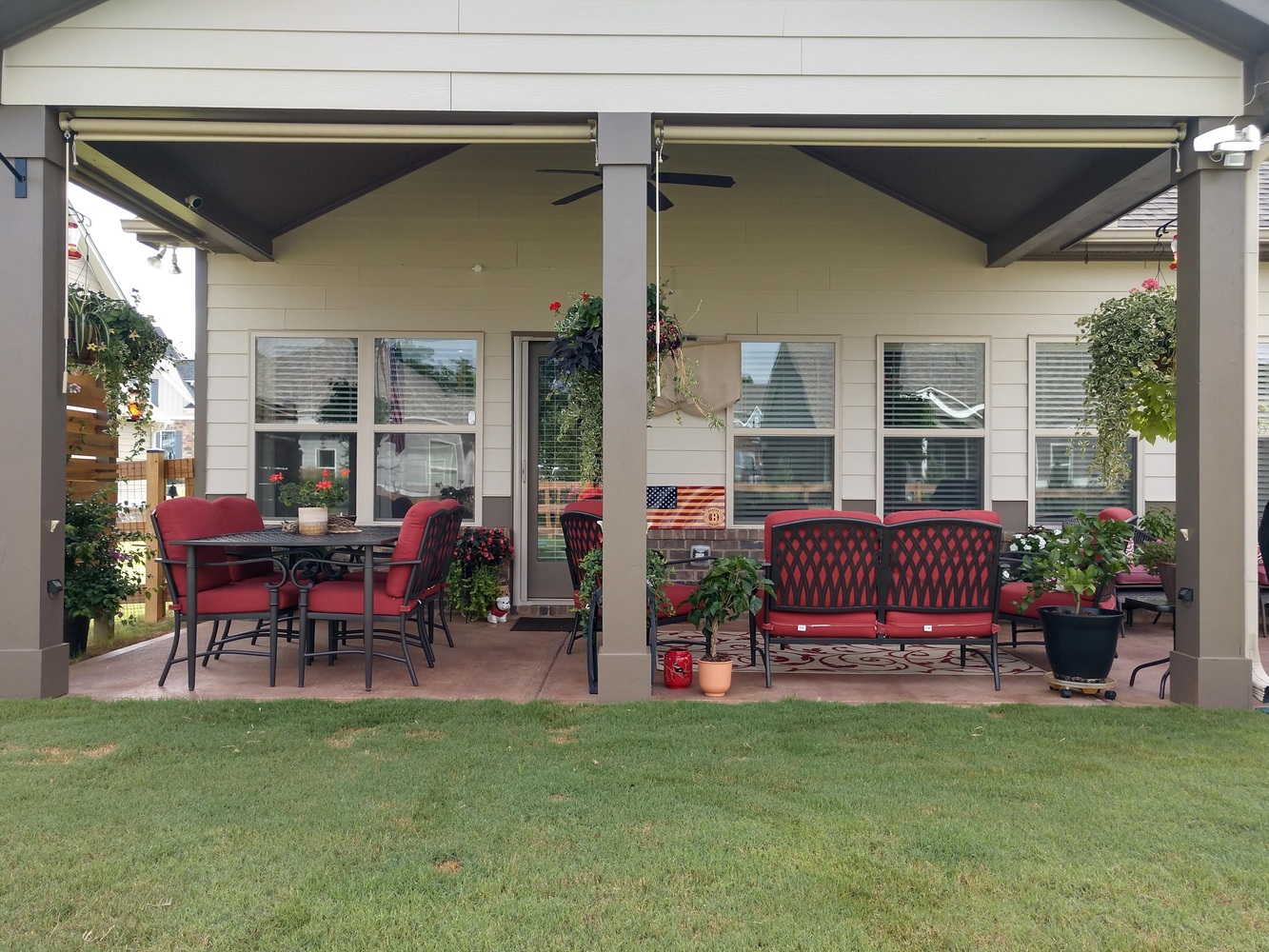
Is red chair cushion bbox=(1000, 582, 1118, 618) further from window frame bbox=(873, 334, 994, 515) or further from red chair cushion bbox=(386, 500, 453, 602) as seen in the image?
red chair cushion bbox=(386, 500, 453, 602)

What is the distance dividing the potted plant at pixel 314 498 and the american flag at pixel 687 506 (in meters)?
2.24

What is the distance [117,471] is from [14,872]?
4.36 metres

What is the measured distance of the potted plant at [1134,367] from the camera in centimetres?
459

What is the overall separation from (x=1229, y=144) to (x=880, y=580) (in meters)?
2.51

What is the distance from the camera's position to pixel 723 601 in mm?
4176

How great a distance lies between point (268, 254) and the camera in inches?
249

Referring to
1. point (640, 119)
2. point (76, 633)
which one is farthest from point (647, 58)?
point (76, 633)

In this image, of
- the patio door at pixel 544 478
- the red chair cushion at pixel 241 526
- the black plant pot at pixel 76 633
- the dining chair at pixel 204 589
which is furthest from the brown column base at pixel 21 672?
the patio door at pixel 544 478

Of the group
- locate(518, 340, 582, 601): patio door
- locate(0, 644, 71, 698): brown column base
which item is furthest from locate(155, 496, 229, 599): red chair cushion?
locate(518, 340, 582, 601): patio door

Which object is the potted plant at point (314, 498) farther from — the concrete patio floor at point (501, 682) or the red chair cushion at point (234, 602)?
the concrete patio floor at point (501, 682)

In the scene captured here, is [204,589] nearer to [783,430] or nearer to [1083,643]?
[783,430]

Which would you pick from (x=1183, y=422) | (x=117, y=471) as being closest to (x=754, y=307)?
(x=1183, y=422)

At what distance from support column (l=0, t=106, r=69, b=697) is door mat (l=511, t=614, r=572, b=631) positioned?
9.22ft

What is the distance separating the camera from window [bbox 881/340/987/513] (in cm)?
641
